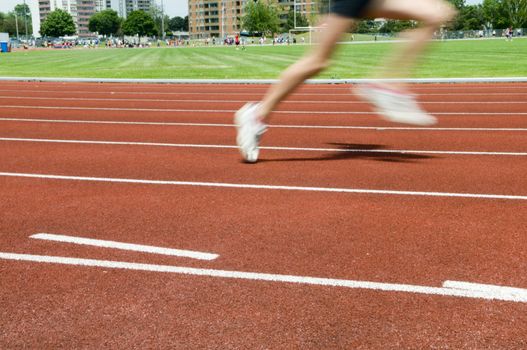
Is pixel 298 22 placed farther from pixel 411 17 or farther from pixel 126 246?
pixel 126 246

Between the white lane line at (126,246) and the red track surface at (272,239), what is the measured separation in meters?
0.07

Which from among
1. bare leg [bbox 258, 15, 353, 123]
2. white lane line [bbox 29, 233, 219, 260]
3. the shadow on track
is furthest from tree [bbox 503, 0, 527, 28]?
white lane line [bbox 29, 233, 219, 260]

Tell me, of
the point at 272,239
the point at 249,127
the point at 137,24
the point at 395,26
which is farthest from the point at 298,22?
the point at 272,239

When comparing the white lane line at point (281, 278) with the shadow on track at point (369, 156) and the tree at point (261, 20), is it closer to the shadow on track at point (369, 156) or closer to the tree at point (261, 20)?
the shadow on track at point (369, 156)

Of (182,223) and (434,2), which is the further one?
(434,2)

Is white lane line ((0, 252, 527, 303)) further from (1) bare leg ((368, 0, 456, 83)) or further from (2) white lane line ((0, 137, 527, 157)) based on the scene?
(2) white lane line ((0, 137, 527, 157))

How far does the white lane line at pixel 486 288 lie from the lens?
9.27 feet

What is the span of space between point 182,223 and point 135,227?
284mm

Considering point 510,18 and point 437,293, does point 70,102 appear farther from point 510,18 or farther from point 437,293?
point 510,18

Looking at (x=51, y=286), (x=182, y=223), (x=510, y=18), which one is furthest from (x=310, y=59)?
(x=510, y=18)

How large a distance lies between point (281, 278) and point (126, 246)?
3.26 feet

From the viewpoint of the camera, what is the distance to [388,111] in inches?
189

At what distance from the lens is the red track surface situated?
2549 mm

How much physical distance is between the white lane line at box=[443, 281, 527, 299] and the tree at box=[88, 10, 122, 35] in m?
185
